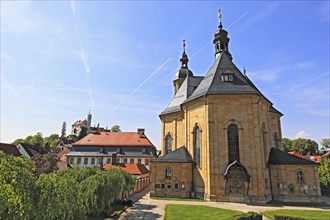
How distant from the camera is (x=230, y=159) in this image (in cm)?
2464

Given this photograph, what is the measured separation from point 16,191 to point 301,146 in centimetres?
10657

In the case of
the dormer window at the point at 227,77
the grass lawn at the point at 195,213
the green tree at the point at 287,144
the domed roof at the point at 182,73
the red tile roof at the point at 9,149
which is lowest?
the grass lawn at the point at 195,213

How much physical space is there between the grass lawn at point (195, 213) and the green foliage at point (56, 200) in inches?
365

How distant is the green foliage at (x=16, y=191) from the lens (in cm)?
488

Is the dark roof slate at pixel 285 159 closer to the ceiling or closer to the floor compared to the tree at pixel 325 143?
closer to the floor

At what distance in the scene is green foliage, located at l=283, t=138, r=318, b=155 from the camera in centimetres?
8986

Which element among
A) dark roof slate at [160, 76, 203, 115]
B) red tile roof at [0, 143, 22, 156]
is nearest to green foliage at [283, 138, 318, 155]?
dark roof slate at [160, 76, 203, 115]

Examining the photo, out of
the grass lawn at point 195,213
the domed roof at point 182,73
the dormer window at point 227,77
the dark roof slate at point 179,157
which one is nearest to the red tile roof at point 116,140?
the domed roof at point 182,73

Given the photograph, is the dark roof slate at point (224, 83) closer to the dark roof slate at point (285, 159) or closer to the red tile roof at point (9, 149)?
the dark roof slate at point (285, 159)

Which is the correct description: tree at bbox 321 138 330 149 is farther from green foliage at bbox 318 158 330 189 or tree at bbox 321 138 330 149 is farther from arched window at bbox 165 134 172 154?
arched window at bbox 165 134 172 154

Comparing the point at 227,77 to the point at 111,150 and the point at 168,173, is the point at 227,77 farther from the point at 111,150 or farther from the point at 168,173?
the point at 111,150

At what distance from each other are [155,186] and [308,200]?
59.7 feet

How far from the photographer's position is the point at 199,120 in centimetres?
2744

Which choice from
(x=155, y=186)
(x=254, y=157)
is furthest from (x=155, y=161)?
(x=254, y=157)
